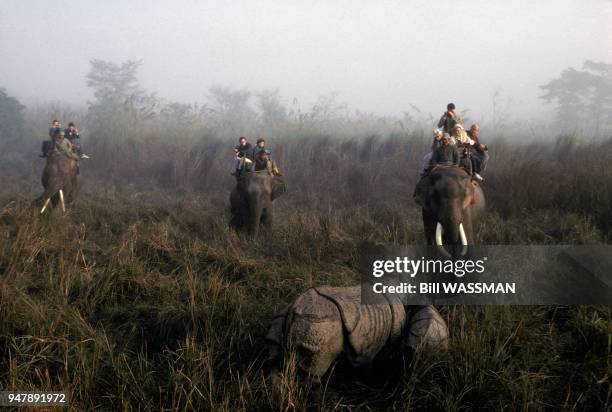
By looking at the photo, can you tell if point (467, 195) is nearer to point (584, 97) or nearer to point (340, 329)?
point (340, 329)

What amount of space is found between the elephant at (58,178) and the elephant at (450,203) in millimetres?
5776

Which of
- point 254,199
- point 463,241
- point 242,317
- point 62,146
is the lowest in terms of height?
point 242,317

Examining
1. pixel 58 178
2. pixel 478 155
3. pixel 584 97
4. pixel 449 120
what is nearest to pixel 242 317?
pixel 449 120

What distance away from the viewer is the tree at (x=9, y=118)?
53.4ft

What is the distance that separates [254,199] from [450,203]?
9.56 feet

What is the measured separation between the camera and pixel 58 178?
295 inches

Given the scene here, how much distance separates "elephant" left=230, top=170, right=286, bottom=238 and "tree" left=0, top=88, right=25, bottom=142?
1336cm

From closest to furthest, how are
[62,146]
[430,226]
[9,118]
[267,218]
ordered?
[430,226]
[267,218]
[62,146]
[9,118]

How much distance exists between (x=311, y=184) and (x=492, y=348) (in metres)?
7.67

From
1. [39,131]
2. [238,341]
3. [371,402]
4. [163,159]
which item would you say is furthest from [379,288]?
[39,131]

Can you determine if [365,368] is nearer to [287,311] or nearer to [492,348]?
[287,311]

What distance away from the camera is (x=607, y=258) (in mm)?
4887

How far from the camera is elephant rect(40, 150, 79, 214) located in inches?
291

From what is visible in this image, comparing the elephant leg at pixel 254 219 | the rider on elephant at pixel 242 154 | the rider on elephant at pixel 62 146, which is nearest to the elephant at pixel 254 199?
the elephant leg at pixel 254 219
